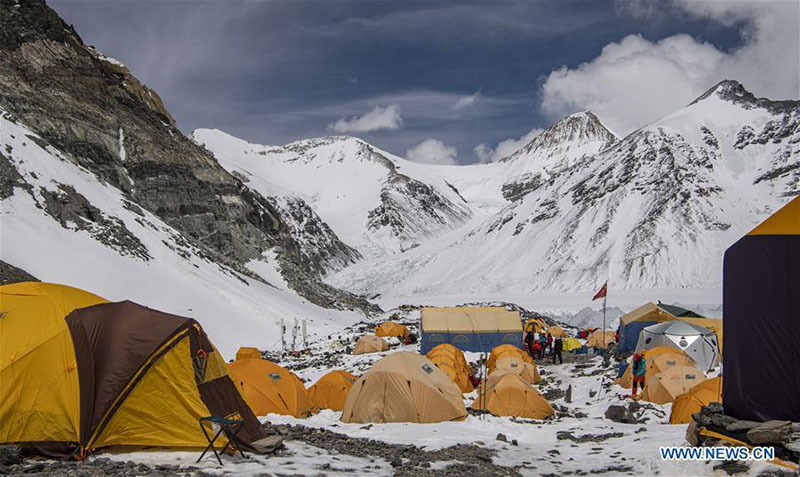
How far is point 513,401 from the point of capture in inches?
752

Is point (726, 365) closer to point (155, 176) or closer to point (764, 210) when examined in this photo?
point (155, 176)

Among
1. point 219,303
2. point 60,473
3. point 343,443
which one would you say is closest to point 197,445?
point 60,473

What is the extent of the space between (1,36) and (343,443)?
59157mm

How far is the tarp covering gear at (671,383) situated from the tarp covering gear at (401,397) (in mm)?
6774

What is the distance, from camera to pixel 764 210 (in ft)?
301

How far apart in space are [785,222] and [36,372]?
11820 millimetres

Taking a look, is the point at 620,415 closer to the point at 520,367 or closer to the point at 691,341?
the point at 520,367

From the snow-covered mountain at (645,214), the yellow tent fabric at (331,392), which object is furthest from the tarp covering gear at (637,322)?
the snow-covered mountain at (645,214)

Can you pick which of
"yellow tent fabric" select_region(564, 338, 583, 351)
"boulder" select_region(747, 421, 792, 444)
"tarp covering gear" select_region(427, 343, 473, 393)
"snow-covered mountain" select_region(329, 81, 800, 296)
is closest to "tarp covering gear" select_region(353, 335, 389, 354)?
"tarp covering gear" select_region(427, 343, 473, 393)

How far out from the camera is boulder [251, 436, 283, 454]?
11.0 m

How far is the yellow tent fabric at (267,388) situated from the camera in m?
17.5

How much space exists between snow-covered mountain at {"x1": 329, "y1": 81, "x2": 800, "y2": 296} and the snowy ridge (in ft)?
189

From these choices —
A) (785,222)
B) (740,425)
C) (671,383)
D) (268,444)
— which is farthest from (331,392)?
(785,222)

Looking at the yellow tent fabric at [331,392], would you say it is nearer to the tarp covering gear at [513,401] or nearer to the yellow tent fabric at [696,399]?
the tarp covering gear at [513,401]
